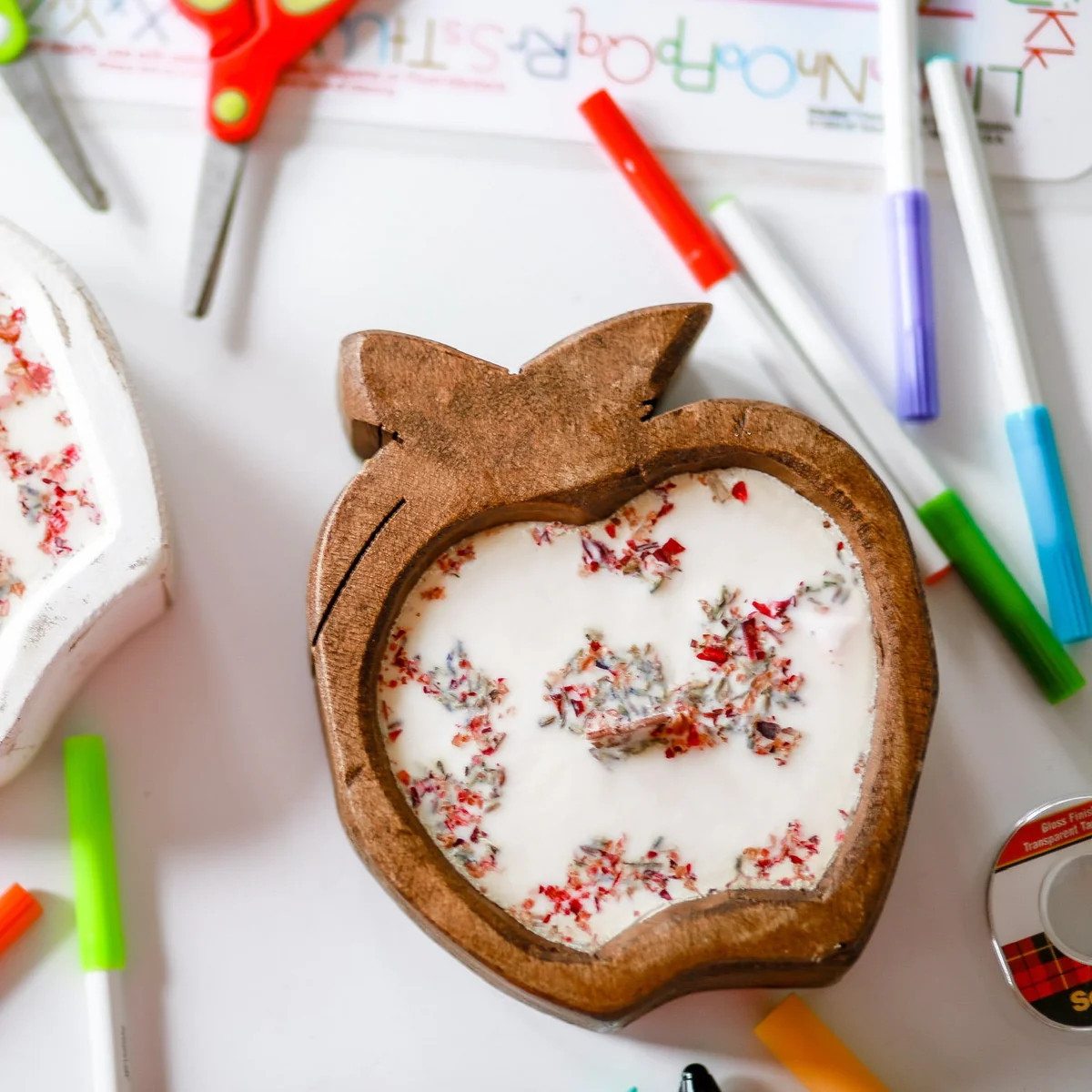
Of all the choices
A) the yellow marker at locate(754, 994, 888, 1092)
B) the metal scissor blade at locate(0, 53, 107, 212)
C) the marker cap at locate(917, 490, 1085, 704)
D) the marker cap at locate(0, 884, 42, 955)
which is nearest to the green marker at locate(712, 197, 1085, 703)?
the marker cap at locate(917, 490, 1085, 704)

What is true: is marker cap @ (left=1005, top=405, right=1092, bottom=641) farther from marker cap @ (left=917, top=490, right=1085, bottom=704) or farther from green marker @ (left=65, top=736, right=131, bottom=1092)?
green marker @ (left=65, top=736, right=131, bottom=1092)

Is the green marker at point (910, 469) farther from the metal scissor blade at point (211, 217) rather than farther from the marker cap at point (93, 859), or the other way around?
the marker cap at point (93, 859)

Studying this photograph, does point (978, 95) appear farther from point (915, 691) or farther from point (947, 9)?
point (915, 691)

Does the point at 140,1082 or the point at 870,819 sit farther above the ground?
the point at 870,819

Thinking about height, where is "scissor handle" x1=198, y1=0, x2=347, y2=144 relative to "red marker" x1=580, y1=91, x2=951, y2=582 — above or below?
above

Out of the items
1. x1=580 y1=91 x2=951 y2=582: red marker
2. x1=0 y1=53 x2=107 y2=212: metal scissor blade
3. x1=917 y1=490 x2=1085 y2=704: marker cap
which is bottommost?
x1=917 y1=490 x2=1085 y2=704: marker cap

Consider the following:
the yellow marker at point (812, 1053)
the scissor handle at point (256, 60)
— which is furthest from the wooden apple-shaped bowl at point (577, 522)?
the scissor handle at point (256, 60)

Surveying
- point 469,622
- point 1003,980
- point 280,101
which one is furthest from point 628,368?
point 1003,980

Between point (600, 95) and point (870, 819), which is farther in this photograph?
point (600, 95)
